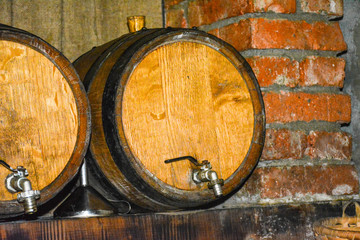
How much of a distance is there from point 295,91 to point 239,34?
0.85 ft

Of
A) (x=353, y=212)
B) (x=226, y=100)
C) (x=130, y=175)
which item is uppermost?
(x=226, y=100)

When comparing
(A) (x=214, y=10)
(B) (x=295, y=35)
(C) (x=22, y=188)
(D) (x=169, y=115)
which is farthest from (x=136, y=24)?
(C) (x=22, y=188)

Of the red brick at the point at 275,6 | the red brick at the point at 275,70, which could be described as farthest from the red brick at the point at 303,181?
the red brick at the point at 275,6

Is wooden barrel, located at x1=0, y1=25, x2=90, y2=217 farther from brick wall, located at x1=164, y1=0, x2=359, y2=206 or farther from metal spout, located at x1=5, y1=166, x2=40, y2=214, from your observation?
brick wall, located at x1=164, y1=0, x2=359, y2=206

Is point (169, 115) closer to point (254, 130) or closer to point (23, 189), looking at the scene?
point (254, 130)

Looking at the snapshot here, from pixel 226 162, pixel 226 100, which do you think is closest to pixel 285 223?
pixel 226 162

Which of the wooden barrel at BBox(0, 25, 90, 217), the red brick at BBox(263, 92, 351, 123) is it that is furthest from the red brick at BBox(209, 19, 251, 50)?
the wooden barrel at BBox(0, 25, 90, 217)

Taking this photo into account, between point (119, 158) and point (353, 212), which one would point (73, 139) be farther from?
point (353, 212)

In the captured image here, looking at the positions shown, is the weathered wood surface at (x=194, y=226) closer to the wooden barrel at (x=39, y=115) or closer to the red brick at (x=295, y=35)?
the wooden barrel at (x=39, y=115)

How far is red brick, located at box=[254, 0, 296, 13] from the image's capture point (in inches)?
70.2

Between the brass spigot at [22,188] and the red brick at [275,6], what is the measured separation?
96 cm

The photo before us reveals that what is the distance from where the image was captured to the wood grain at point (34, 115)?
1.19 meters

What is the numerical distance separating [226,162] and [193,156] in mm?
106

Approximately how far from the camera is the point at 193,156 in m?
1.44
